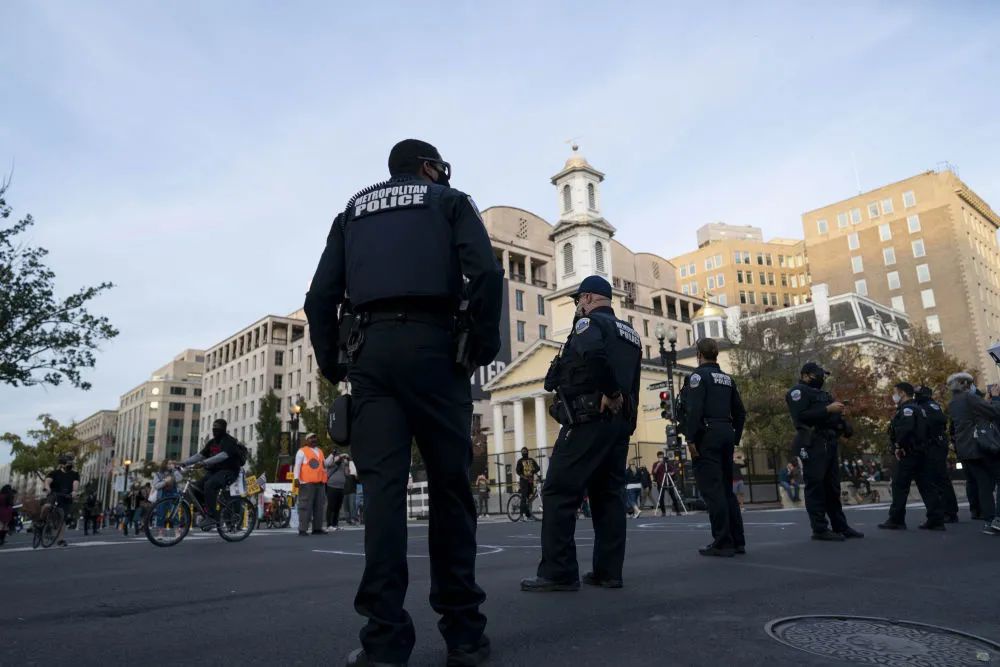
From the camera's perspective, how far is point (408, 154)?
3408 millimetres

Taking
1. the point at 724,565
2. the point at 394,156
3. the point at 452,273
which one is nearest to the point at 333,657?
the point at 452,273

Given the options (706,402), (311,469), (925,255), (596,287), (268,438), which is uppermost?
(925,255)

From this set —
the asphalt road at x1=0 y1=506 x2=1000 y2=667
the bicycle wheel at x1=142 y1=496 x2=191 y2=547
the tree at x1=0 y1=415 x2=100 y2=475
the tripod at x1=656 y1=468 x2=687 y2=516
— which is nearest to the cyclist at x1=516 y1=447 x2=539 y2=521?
the tripod at x1=656 y1=468 x2=687 y2=516

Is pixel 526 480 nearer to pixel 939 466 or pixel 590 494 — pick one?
pixel 939 466

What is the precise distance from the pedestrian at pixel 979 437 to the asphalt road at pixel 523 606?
6.70 feet

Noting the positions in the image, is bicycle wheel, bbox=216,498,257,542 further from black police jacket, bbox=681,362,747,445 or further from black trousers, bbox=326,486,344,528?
black police jacket, bbox=681,362,747,445

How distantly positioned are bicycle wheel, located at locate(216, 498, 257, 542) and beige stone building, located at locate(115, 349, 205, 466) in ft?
363

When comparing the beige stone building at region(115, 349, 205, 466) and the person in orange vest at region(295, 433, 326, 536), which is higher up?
the beige stone building at region(115, 349, 205, 466)

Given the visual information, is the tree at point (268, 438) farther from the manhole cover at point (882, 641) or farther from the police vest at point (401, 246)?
the manhole cover at point (882, 641)

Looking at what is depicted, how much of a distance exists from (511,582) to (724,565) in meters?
1.89

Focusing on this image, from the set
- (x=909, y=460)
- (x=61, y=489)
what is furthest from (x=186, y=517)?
(x=909, y=460)

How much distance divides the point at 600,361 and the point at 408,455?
2.28 metres

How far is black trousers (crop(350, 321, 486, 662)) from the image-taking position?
8.98ft

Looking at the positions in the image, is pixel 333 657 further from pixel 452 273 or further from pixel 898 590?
pixel 898 590
